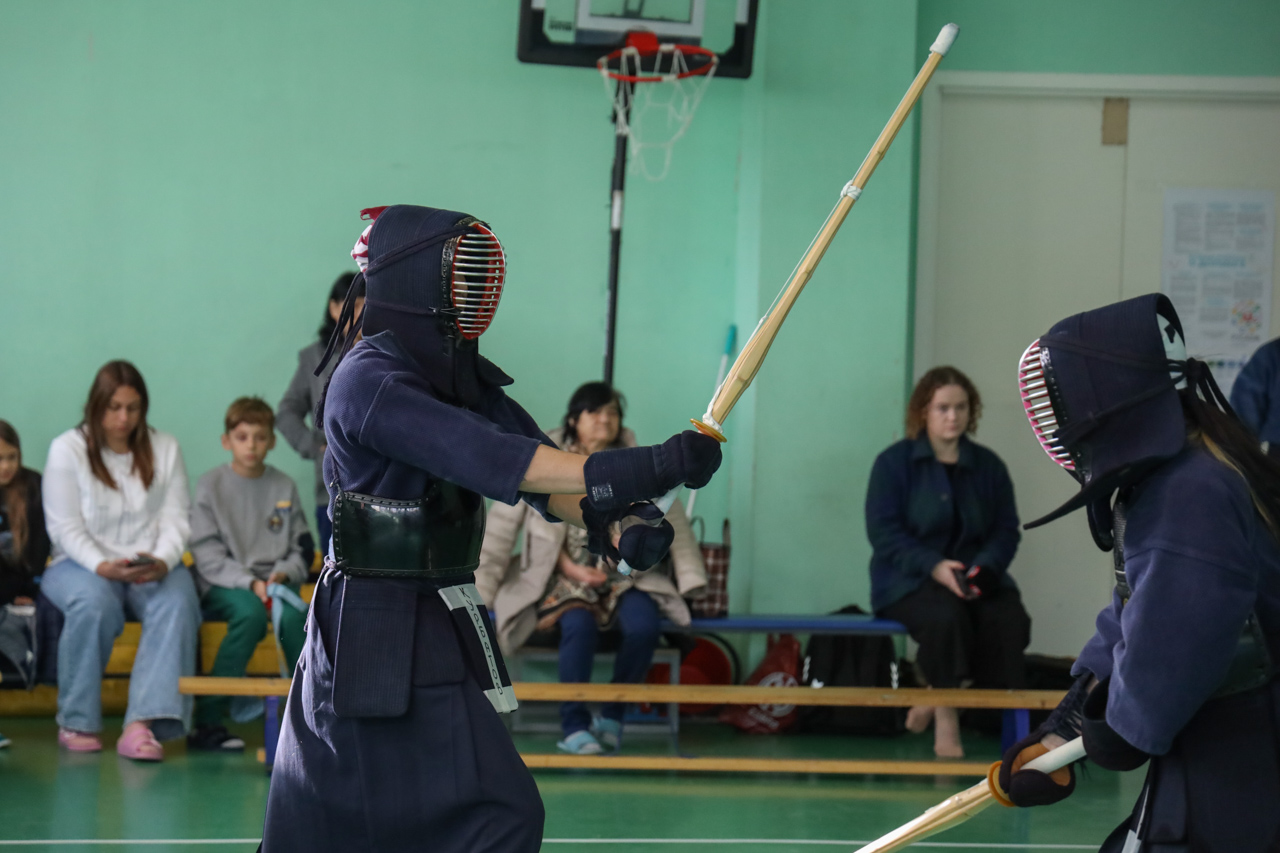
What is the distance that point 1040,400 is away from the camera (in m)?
1.88

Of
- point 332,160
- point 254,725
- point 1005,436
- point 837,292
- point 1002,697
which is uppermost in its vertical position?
point 332,160

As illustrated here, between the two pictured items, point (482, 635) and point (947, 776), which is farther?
point (947, 776)

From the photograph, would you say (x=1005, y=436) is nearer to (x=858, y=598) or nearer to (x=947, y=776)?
(x=858, y=598)

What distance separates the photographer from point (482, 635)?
204cm

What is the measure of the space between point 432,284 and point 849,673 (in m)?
3.33

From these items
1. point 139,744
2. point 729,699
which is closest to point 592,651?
point 729,699

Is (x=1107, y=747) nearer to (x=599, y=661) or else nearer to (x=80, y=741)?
(x=599, y=661)

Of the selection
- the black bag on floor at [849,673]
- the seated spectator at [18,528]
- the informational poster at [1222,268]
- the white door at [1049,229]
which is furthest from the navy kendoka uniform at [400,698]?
the informational poster at [1222,268]

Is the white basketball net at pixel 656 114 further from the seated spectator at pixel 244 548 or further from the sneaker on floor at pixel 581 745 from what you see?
the sneaker on floor at pixel 581 745

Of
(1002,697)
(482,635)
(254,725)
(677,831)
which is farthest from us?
(254,725)

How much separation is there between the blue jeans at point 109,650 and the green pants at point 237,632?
0.12m

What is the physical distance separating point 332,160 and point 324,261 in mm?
430

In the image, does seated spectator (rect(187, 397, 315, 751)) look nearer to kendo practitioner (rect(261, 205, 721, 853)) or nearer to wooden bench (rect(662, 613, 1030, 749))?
wooden bench (rect(662, 613, 1030, 749))

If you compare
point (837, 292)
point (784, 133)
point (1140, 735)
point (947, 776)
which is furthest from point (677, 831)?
point (784, 133)
